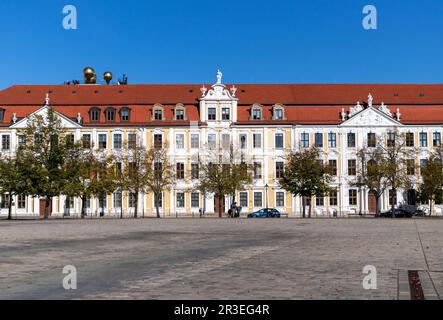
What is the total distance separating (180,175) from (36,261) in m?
63.5

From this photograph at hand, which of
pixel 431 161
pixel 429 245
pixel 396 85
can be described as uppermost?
pixel 396 85

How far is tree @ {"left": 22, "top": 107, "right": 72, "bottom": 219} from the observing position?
2345 inches

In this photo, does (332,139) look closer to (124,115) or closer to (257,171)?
(257,171)

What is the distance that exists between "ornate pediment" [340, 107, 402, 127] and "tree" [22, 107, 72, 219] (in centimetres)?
3663

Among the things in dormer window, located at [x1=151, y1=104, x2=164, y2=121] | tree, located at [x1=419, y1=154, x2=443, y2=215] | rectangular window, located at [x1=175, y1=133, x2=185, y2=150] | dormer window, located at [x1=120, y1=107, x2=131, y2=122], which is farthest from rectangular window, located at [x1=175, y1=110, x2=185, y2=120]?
tree, located at [x1=419, y1=154, x2=443, y2=215]

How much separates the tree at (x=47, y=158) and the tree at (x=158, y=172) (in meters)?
12.8

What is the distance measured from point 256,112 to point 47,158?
30442 millimetres

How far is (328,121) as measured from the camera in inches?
3167

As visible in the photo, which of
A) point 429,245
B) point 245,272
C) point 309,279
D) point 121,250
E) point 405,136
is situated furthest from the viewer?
point 405,136

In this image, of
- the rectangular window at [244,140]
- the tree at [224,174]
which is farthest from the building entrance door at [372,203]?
the rectangular window at [244,140]

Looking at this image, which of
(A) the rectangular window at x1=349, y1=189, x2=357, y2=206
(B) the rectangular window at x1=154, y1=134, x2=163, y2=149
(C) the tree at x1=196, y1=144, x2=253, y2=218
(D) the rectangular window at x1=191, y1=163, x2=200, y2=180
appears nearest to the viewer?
(C) the tree at x1=196, y1=144, x2=253, y2=218

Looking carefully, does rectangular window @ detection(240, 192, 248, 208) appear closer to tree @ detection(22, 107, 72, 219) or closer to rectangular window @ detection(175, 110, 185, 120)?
rectangular window @ detection(175, 110, 185, 120)
